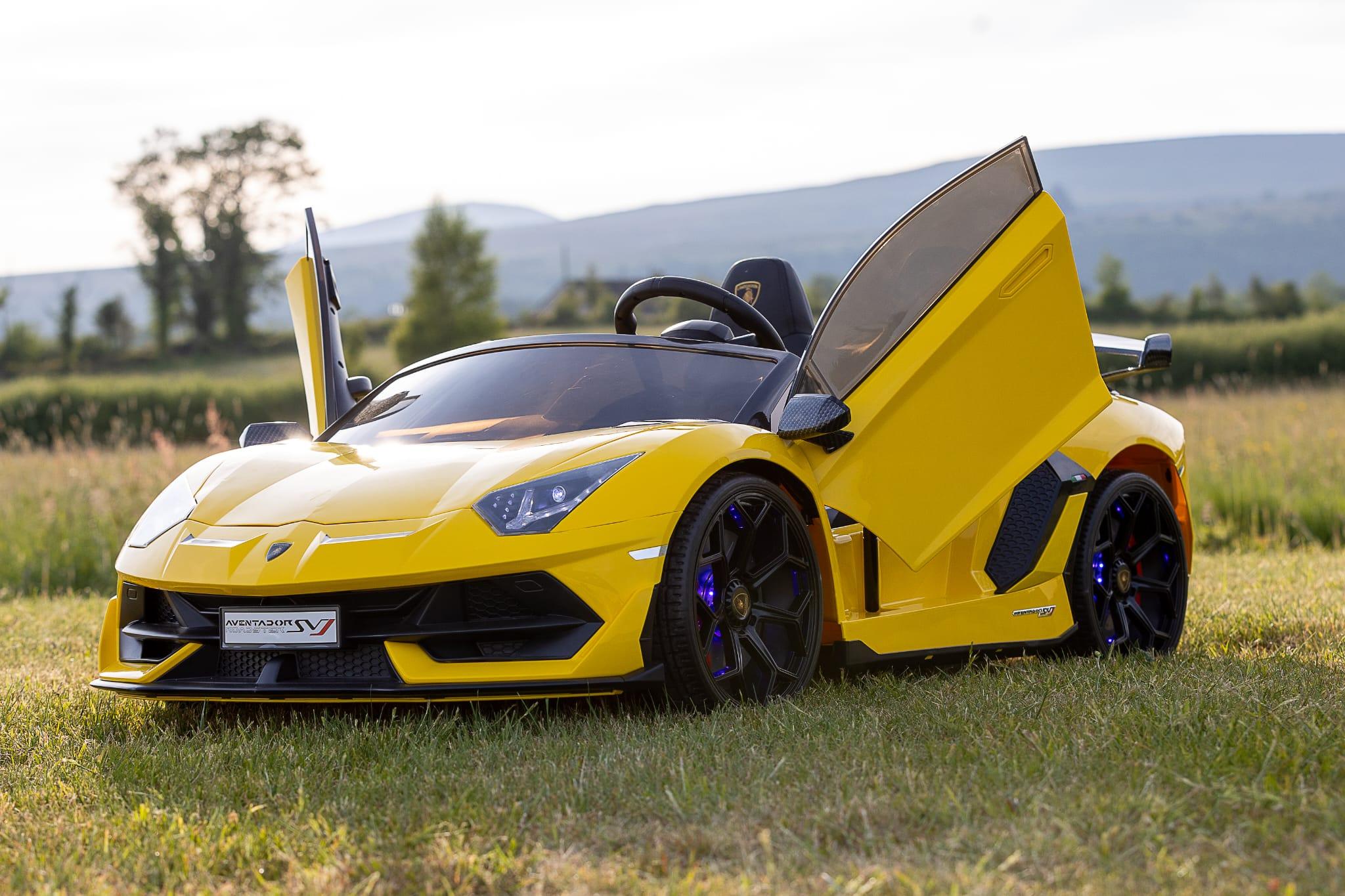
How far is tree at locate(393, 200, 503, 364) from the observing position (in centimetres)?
5438

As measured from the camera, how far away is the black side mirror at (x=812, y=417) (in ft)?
13.3

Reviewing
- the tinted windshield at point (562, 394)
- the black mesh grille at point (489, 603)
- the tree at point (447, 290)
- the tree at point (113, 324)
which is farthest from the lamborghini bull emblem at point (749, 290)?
the tree at point (113, 324)

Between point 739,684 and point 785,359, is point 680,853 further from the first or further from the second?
point 785,359

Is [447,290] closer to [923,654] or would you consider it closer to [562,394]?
[562,394]

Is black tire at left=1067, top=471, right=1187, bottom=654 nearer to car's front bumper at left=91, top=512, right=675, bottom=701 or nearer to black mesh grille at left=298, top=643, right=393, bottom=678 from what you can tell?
car's front bumper at left=91, top=512, right=675, bottom=701

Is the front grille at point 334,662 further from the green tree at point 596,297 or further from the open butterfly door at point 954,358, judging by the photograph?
the green tree at point 596,297

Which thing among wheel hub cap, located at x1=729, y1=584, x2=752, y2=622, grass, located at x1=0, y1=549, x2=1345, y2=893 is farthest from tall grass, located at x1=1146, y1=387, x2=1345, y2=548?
wheel hub cap, located at x1=729, y1=584, x2=752, y2=622

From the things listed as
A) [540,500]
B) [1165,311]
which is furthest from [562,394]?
[1165,311]

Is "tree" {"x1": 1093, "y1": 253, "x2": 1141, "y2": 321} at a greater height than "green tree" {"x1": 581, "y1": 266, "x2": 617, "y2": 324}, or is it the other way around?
"green tree" {"x1": 581, "y1": 266, "x2": 617, "y2": 324}

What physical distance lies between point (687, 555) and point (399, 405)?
1.66 m

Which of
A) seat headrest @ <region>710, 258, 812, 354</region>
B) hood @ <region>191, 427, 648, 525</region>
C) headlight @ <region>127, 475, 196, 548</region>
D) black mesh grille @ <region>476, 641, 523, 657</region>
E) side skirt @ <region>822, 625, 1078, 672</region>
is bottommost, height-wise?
side skirt @ <region>822, 625, 1078, 672</region>

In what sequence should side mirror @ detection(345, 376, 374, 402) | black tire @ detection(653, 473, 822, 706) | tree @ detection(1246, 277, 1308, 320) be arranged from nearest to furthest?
black tire @ detection(653, 473, 822, 706)
side mirror @ detection(345, 376, 374, 402)
tree @ detection(1246, 277, 1308, 320)

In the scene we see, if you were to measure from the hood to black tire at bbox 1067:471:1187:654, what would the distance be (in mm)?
2030

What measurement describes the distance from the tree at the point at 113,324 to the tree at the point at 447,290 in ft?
51.1
